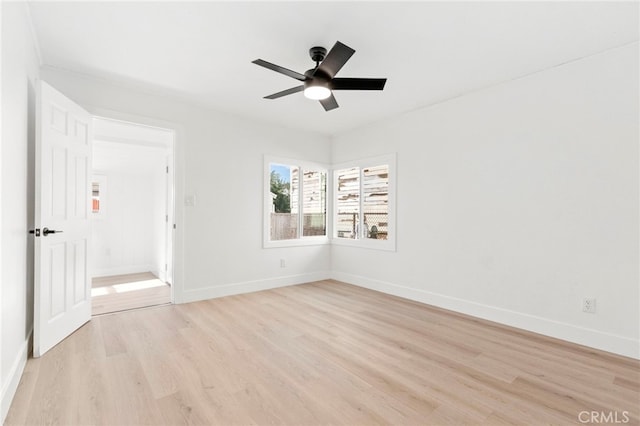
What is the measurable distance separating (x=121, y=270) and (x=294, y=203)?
3.56 metres

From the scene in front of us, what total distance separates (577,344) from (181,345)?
3516 mm

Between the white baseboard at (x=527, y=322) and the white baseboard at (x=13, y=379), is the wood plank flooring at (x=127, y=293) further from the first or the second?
the white baseboard at (x=527, y=322)

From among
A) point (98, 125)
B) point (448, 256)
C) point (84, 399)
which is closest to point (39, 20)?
point (98, 125)

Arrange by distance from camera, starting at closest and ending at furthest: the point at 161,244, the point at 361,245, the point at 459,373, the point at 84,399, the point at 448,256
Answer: the point at 84,399, the point at 459,373, the point at 448,256, the point at 361,245, the point at 161,244

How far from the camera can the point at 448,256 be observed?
3770 mm

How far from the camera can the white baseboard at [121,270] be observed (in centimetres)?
552

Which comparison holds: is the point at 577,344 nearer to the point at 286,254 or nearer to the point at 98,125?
the point at 286,254

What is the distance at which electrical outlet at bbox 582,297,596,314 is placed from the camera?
2.73 m

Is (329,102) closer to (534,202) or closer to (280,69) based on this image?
(280,69)

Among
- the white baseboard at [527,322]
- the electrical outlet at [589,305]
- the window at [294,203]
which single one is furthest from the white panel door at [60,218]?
the electrical outlet at [589,305]

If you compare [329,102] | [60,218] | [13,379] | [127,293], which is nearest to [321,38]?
[329,102]

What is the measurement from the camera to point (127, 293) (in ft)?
14.4

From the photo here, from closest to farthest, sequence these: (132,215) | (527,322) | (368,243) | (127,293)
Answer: (527,322) < (127,293) < (368,243) < (132,215)

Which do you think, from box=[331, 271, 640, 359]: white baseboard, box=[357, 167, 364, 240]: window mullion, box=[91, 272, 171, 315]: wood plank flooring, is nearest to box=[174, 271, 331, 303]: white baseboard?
box=[91, 272, 171, 315]: wood plank flooring
